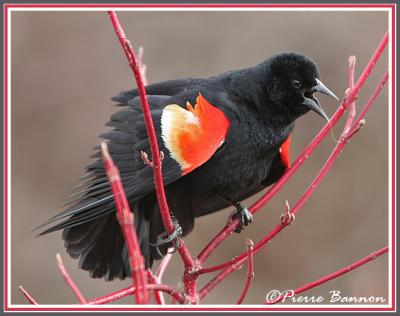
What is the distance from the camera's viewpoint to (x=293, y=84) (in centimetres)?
296

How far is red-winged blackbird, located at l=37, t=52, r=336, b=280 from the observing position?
2721mm

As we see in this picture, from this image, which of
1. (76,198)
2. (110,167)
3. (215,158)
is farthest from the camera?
(215,158)

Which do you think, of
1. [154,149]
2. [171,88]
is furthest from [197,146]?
[154,149]

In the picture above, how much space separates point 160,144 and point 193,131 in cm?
15

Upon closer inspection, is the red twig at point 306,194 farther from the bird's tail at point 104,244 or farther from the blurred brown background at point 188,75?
the blurred brown background at point 188,75

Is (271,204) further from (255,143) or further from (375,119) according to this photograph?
(255,143)

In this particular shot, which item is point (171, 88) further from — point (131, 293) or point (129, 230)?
point (129, 230)

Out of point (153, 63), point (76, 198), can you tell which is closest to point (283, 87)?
point (76, 198)

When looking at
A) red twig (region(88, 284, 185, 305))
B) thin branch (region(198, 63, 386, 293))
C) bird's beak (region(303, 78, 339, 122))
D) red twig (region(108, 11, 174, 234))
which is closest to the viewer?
red twig (region(108, 11, 174, 234))

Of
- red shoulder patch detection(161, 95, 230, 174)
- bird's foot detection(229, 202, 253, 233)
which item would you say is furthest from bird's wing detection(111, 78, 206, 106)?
bird's foot detection(229, 202, 253, 233)

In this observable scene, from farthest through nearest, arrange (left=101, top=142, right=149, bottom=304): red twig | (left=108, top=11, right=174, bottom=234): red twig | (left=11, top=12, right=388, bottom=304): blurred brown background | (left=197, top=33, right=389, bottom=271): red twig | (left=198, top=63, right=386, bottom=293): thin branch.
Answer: (left=11, top=12, right=388, bottom=304): blurred brown background
(left=197, top=33, right=389, bottom=271): red twig
(left=198, top=63, right=386, bottom=293): thin branch
(left=108, top=11, right=174, bottom=234): red twig
(left=101, top=142, right=149, bottom=304): red twig

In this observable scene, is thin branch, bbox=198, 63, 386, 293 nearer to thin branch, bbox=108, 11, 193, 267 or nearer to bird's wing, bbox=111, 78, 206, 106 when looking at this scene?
thin branch, bbox=108, 11, 193, 267

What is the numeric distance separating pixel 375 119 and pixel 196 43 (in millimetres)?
1570

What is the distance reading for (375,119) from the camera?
5.39 m
